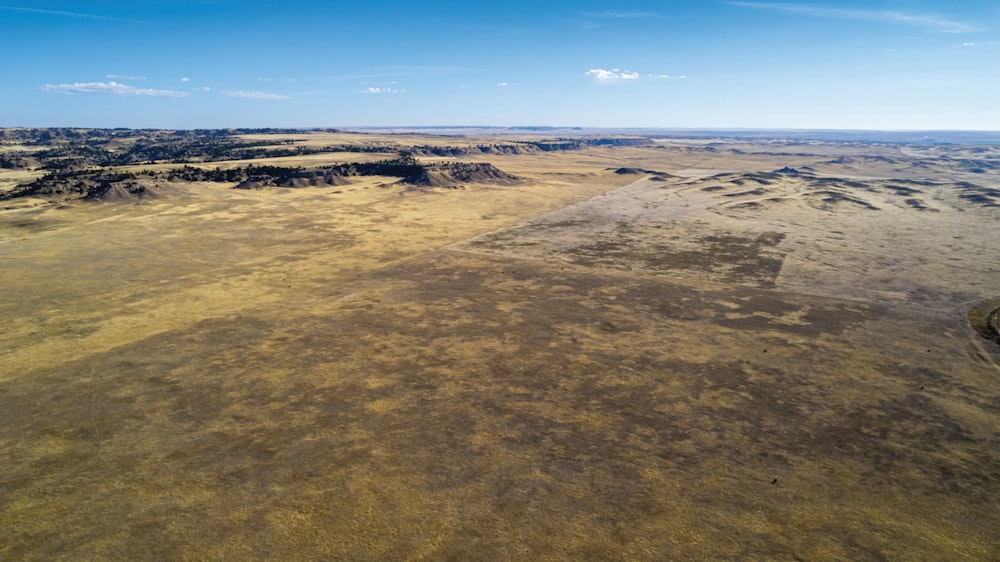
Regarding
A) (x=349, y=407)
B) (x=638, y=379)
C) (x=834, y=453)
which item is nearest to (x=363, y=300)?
(x=349, y=407)

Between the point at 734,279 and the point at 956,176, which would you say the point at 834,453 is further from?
the point at 956,176

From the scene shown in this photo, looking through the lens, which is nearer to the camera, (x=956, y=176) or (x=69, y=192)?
(x=69, y=192)

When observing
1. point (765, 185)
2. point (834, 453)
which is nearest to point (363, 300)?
point (834, 453)

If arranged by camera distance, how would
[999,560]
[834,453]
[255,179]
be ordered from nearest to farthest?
1. [999,560]
2. [834,453]
3. [255,179]

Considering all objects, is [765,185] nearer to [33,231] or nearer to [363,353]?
[363,353]

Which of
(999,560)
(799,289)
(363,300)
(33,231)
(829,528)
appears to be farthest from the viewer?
(33,231)

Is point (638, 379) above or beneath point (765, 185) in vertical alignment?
beneath
